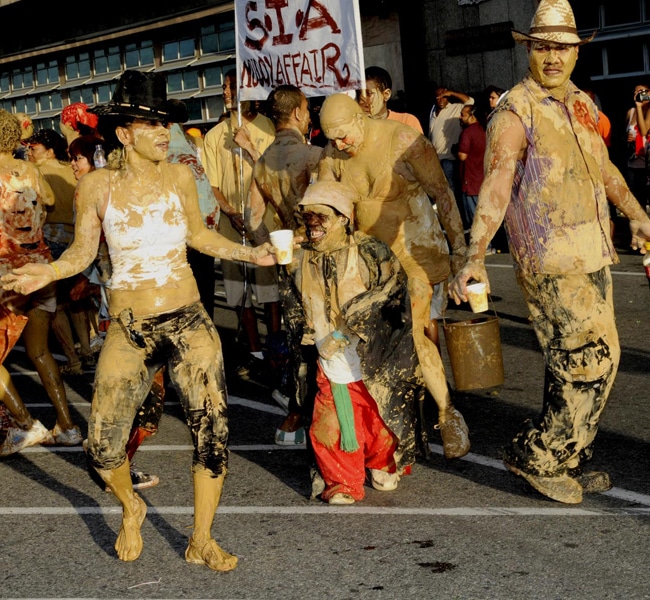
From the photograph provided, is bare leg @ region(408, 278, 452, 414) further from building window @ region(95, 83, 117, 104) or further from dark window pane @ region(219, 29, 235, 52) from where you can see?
building window @ region(95, 83, 117, 104)

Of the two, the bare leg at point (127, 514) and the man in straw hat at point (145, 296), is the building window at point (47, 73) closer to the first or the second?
the man in straw hat at point (145, 296)

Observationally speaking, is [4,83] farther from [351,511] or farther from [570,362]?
[570,362]

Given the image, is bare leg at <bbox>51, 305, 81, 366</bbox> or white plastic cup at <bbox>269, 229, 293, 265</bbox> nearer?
white plastic cup at <bbox>269, 229, 293, 265</bbox>

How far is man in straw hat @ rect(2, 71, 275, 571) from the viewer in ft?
17.4

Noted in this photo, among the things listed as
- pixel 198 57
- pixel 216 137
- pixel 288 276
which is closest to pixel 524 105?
pixel 288 276

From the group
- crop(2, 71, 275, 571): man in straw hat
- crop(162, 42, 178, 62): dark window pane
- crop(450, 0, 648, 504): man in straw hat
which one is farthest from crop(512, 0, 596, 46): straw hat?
crop(162, 42, 178, 62): dark window pane

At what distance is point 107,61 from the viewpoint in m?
25.8

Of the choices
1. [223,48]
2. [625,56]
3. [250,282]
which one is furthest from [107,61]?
[250,282]

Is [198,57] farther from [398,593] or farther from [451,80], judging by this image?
[398,593]

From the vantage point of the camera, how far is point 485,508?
19.0 feet

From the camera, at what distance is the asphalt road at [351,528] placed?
4951mm

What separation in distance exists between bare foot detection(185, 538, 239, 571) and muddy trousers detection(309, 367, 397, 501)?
0.96 metres

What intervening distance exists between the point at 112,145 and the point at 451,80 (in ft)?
43.9

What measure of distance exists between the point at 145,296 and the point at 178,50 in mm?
18570
